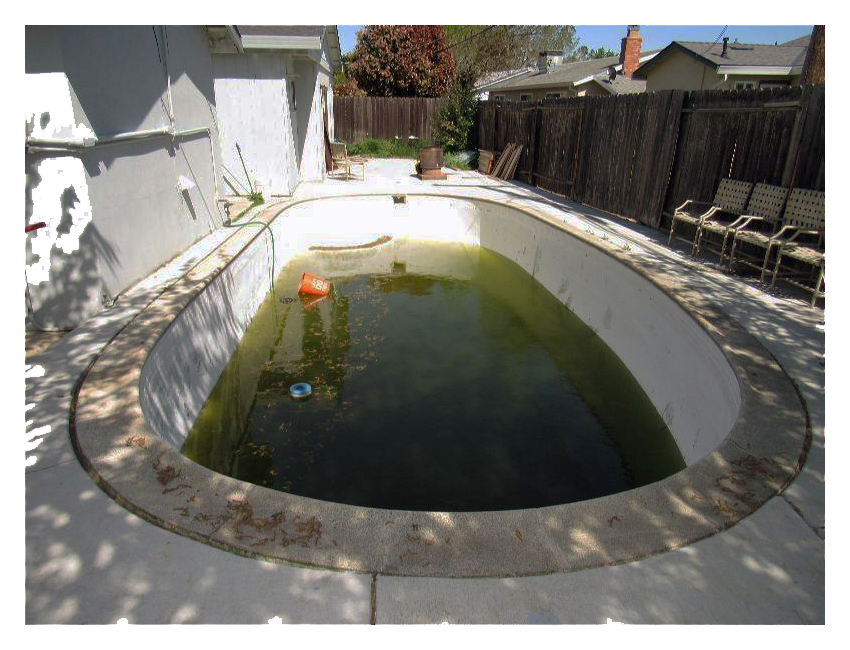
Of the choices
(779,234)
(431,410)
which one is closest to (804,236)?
(779,234)

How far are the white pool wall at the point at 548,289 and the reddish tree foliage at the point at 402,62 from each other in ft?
57.6

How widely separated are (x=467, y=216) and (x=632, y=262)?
235 inches

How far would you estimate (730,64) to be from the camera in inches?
687

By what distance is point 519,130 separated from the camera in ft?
50.9

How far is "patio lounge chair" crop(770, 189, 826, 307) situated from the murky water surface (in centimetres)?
212

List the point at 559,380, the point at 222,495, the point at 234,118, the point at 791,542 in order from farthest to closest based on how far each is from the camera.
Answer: the point at 234,118
the point at 559,380
the point at 222,495
the point at 791,542

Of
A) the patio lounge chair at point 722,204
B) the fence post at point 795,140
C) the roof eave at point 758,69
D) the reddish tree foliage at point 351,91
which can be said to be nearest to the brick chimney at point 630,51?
the roof eave at point 758,69

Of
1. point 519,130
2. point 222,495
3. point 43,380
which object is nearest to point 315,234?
point 519,130

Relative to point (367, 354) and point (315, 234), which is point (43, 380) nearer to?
point (367, 354)

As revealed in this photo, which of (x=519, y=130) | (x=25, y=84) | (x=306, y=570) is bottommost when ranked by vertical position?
(x=306, y=570)

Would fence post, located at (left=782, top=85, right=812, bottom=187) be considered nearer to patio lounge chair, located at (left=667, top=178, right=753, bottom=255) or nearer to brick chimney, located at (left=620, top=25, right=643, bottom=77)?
patio lounge chair, located at (left=667, top=178, right=753, bottom=255)

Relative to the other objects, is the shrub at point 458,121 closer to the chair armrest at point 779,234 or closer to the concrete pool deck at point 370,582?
the chair armrest at point 779,234

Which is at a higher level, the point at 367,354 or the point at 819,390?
the point at 819,390

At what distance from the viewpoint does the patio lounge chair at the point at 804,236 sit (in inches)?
219
